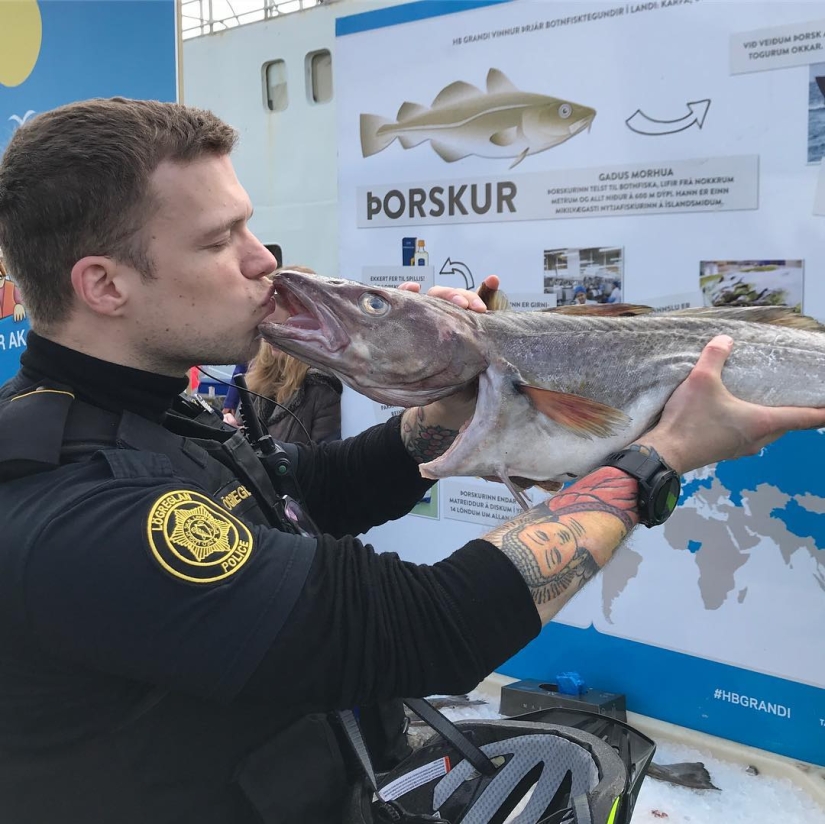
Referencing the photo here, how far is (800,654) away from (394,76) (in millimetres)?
3526

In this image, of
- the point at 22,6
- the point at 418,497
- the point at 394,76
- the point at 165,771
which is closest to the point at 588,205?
the point at 394,76

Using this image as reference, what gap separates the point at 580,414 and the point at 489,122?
2.68 m

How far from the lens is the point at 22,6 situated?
5.24 metres

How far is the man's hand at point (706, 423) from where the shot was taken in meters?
A: 1.99

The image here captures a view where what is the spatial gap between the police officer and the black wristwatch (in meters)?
0.02

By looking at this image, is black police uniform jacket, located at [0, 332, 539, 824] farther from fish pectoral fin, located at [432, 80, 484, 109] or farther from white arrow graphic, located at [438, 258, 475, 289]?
fish pectoral fin, located at [432, 80, 484, 109]

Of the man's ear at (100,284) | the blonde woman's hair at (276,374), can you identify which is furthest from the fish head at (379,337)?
the blonde woman's hair at (276,374)

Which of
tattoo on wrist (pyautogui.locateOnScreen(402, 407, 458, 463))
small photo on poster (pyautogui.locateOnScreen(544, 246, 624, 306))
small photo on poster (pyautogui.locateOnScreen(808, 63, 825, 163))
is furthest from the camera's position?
small photo on poster (pyautogui.locateOnScreen(544, 246, 624, 306))

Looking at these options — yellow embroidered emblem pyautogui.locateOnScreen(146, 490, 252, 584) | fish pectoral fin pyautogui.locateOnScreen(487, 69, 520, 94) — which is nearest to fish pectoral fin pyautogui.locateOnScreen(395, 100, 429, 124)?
fish pectoral fin pyautogui.locateOnScreen(487, 69, 520, 94)

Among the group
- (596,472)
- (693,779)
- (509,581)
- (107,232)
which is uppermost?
(107,232)

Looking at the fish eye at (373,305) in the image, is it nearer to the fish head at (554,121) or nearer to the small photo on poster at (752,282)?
the small photo on poster at (752,282)

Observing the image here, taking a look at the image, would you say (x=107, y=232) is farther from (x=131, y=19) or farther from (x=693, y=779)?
(x=131, y=19)

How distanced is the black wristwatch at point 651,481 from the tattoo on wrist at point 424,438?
0.57m

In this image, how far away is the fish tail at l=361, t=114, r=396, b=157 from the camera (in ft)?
15.4
